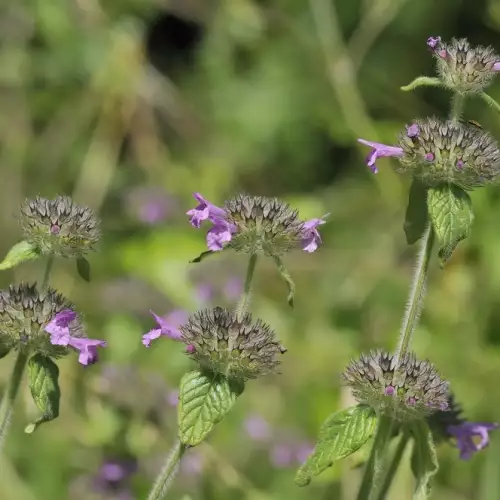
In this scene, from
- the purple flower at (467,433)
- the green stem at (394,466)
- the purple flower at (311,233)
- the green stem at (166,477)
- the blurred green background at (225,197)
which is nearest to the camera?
the green stem at (166,477)

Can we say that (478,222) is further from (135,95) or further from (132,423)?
(135,95)

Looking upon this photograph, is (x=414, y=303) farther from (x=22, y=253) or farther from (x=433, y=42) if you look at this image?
(x=22, y=253)

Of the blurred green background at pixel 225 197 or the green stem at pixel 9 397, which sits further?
the blurred green background at pixel 225 197

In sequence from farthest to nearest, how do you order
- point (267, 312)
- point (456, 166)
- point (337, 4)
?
point (337, 4) < point (267, 312) < point (456, 166)

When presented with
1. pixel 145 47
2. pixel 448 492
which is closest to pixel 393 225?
pixel 448 492

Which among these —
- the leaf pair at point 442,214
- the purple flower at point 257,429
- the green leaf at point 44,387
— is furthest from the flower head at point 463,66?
the purple flower at point 257,429

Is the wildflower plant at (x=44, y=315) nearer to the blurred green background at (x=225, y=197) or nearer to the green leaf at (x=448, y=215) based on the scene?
the green leaf at (x=448, y=215)
